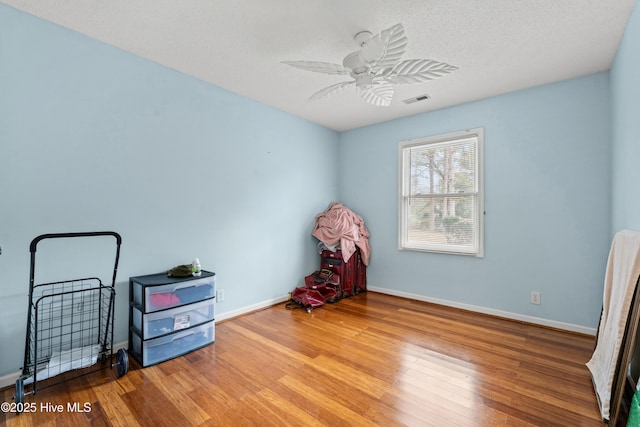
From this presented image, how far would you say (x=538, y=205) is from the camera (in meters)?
2.96

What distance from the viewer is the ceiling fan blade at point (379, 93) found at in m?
2.30

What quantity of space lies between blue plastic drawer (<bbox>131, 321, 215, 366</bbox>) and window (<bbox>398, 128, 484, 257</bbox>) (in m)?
2.65

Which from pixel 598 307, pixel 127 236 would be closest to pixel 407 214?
pixel 598 307

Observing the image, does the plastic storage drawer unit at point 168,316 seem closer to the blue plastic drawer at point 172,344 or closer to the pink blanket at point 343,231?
the blue plastic drawer at point 172,344

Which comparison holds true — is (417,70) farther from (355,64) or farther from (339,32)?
(339,32)

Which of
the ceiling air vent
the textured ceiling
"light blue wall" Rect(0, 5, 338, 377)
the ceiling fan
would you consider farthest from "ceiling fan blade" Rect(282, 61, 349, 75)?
the ceiling air vent

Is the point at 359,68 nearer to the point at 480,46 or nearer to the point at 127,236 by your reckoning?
the point at 480,46

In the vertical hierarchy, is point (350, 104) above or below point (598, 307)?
above

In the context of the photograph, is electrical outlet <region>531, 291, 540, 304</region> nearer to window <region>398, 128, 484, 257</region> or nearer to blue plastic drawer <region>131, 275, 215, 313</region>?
window <region>398, 128, 484, 257</region>

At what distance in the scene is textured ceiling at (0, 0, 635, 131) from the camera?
6.07ft

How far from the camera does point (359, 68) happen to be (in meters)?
2.03

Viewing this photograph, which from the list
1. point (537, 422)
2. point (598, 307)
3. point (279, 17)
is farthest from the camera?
point (598, 307)

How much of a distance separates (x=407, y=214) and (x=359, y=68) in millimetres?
2391

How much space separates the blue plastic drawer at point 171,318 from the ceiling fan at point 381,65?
205 cm
